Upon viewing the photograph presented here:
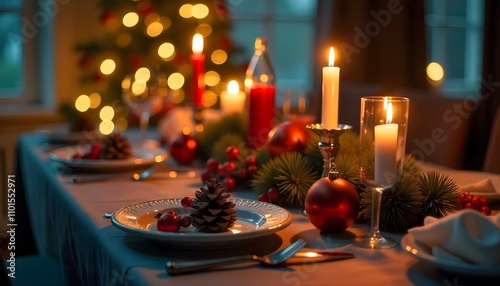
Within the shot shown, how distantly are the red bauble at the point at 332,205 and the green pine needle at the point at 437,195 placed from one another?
122 mm

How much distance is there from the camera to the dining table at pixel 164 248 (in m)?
0.88

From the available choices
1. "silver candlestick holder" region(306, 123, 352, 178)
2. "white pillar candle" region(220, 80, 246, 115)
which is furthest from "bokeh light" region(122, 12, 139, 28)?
"silver candlestick holder" region(306, 123, 352, 178)

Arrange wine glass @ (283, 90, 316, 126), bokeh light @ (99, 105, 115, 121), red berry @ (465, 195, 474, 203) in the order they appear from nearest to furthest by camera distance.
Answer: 1. red berry @ (465, 195, 474, 203)
2. wine glass @ (283, 90, 316, 126)
3. bokeh light @ (99, 105, 115, 121)

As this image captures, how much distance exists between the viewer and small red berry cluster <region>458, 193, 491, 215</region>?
44.6 inches

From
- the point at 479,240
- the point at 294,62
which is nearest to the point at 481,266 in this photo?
the point at 479,240

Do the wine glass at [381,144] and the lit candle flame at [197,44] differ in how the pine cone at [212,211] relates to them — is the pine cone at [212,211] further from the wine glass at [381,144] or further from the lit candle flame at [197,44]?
the lit candle flame at [197,44]

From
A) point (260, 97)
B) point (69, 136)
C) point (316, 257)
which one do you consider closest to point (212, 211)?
point (316, 257)

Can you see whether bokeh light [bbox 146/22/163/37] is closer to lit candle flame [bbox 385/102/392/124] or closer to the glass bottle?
the glass bottle

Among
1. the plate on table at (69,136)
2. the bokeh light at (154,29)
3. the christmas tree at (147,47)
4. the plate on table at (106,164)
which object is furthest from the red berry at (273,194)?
the bokeh light at (154,29)

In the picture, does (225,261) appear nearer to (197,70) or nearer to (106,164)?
(106,164)

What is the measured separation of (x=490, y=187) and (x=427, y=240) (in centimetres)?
43

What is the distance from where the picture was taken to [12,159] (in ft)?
10.7

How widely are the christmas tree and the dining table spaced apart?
4.93 ft

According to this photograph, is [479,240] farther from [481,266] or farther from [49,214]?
[49,214]
